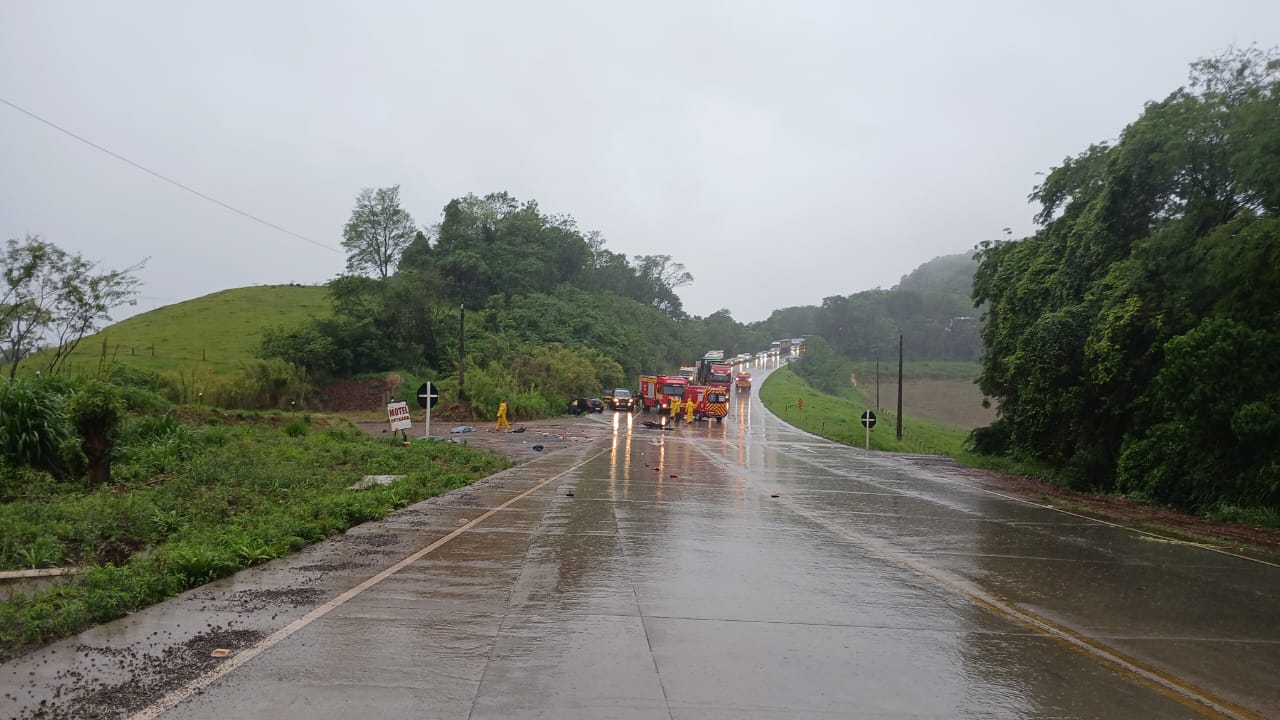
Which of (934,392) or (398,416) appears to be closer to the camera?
(398,416)

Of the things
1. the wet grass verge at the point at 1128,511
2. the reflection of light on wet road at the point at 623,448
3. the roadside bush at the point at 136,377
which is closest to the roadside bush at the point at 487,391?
the reflection of light on wet road at the point at 623,448

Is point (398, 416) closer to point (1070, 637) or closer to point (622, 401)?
point (1070, 637)

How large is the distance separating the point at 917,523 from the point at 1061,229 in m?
18.9

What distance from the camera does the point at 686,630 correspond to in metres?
6.59

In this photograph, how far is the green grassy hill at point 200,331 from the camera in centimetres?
5203

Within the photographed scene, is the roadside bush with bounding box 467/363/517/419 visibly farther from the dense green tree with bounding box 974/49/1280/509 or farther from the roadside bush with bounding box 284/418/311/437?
the dense green tree with bounding box 974/49/1280/509

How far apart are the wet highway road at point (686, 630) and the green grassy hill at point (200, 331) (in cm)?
4032

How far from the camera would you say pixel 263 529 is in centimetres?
970

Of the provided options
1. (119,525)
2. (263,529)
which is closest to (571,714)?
(263,529)

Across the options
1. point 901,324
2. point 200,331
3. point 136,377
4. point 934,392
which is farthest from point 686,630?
point 901,324

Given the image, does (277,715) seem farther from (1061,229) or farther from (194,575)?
(1061,229)

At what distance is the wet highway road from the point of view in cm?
499

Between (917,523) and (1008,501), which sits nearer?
(917,523)

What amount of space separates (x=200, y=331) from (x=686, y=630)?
67.3m
